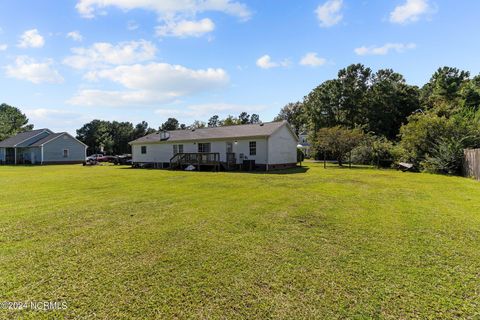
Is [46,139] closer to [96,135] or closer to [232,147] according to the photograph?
[96,135]

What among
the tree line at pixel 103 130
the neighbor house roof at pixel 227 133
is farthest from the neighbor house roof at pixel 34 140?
the tree line at pixel 103 130

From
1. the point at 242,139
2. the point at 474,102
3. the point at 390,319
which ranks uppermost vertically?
the point at 474,102

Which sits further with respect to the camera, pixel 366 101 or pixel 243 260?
pixel 366 101

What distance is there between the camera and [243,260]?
12.2 ft

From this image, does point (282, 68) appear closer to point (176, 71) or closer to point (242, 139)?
point (242, 139)

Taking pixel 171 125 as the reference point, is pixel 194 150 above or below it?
below

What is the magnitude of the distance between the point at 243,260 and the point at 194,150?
21.0 m

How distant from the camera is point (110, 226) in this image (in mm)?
5332

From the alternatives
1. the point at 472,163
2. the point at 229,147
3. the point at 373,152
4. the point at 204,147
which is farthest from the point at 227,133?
the point at 472,163

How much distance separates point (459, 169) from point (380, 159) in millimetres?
8600

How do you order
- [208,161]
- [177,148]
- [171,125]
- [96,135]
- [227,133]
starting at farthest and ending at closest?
[171,125] → [96,135] → [177,148] → [227,133] → [208,161]

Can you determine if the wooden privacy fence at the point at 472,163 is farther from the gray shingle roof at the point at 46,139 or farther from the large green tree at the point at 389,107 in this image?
the gray shingle roof at the point at 46,139

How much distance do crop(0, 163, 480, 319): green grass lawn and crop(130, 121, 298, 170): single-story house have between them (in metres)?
13.7

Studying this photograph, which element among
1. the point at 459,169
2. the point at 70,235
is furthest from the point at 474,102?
the point at 70,235
